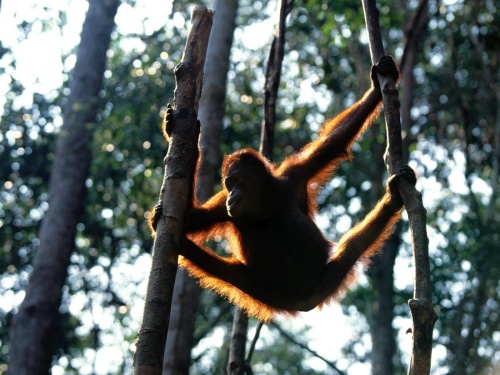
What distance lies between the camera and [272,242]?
5.02 meters

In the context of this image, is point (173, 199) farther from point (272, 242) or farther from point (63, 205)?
point (63, 205)

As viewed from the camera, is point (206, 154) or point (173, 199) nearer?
point (173, 199)

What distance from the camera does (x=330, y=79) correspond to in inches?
392

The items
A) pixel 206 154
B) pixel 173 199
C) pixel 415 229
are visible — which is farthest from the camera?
pixel 206 154

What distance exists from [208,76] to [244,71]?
5.81 metres

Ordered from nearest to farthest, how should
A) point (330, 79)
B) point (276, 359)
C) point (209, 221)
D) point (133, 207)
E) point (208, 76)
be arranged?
point (209, 221), point (208, 76), point (330, 79), point (133, 207), point (276, 359)

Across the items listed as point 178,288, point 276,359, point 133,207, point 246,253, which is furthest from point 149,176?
point 276,359

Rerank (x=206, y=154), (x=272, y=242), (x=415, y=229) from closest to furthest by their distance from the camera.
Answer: (x=415, y=229), (x=272, y=242), (x=206, y=154)

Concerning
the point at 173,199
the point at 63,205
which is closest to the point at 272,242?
the point at 173,199

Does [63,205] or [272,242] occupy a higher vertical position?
[63,205]

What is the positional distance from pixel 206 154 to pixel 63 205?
18.5 feet

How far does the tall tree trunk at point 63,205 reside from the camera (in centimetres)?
1021

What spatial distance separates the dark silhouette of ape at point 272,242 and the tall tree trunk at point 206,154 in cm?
75

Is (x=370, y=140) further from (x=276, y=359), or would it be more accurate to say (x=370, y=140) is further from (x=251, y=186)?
(x=276, y=359)
